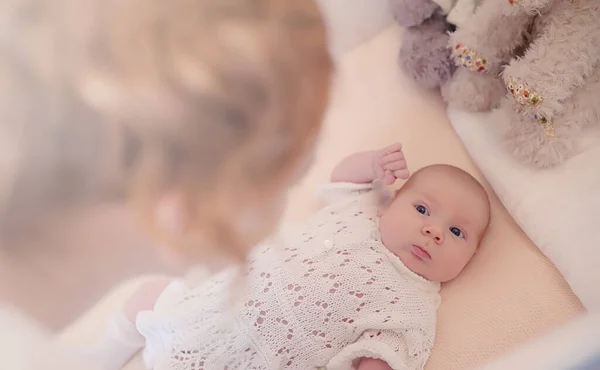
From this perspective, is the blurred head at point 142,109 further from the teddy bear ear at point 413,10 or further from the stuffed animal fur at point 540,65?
the teddy bear ear at point 413,10

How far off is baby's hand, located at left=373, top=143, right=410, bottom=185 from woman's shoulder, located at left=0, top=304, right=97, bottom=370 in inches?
19.5

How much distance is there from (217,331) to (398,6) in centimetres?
60

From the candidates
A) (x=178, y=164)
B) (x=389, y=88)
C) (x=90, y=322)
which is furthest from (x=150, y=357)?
(x=389, y=88)

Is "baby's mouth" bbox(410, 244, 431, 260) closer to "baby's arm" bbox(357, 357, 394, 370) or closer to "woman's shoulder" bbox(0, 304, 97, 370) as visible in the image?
"baby's arm" bbox(357, 357, 394, 370)

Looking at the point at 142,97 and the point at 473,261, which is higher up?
the point at 142,97

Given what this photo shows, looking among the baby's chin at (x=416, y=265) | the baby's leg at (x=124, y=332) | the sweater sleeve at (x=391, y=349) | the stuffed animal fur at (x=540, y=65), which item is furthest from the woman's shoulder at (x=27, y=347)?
the stuffed animal fur at (x=540, y=65)

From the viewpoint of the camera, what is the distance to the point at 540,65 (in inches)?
30.6

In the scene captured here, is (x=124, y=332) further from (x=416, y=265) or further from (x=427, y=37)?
(x=427, y=37)

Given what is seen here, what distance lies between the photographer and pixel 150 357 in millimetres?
781

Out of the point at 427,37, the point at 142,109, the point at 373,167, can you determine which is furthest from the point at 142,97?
the point at 427,37

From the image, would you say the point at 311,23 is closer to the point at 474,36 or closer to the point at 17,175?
the point at 17,175

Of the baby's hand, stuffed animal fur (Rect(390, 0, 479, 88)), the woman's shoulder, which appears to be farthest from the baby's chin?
the woman's shoulder

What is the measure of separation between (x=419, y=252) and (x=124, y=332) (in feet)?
1.37

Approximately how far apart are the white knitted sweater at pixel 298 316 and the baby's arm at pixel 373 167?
125 millimetres
